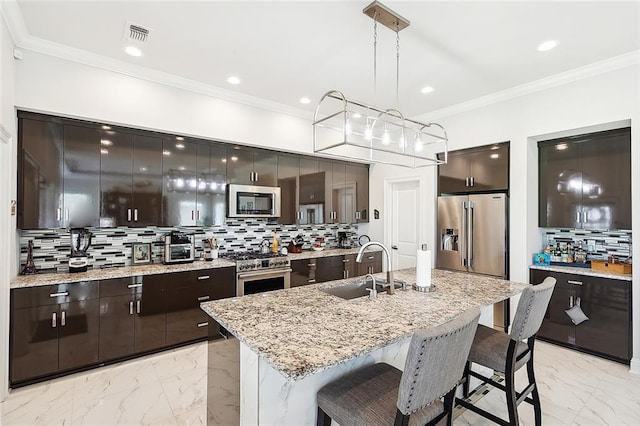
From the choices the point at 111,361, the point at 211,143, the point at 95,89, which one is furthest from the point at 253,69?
the point at 111,361

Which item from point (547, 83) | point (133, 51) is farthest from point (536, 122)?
point (133, 51)

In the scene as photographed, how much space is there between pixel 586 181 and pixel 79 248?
5534 mm

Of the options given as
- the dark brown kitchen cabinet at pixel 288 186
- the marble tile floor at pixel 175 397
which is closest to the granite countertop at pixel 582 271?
the marble tile floor at pixel 175 397

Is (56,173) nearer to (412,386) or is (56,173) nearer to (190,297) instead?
(190,297)

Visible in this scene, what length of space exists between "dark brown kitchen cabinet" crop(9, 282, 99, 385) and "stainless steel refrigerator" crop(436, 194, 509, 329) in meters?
4.23

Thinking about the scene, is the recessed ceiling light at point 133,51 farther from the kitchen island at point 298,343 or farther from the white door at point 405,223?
the white door at point 405,223

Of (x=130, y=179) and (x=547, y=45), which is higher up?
(x=547, y=45)

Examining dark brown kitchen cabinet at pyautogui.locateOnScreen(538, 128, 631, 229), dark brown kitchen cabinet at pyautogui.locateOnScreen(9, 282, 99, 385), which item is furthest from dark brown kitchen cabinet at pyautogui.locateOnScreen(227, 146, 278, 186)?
dark brown kitchen cabinet at pyautogui.locateOnScreen(538, 128, 631, 229)

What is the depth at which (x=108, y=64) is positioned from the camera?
3.12 m

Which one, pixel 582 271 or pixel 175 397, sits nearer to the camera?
pixel 175 397

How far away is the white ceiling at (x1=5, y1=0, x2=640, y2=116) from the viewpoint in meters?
2.36

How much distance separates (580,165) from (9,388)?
5.97 metres

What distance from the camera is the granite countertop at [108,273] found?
276cm

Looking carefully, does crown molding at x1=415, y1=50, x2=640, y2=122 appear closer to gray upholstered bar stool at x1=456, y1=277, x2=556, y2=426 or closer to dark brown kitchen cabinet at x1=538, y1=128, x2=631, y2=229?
dark brown kitchen cabinet at x1=538, y1=128, x2=631, y2=229
